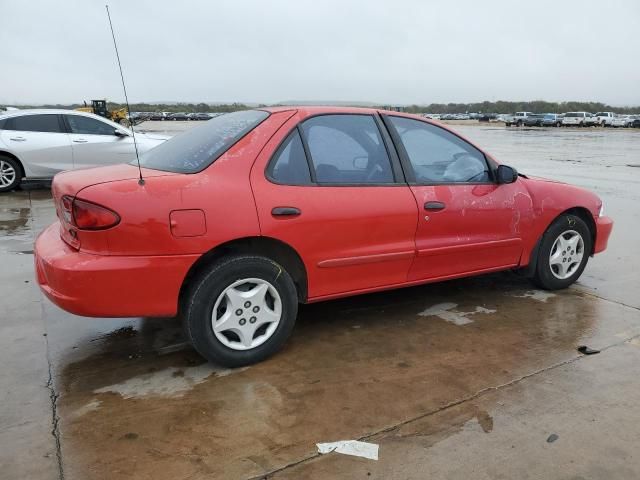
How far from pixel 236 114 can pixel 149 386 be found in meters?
1.95

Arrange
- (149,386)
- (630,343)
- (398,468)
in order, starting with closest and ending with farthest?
(398,468) → (149,386) → (630,343)

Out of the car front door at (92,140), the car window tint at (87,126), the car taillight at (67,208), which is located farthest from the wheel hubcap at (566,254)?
the car window tint at (87,126)

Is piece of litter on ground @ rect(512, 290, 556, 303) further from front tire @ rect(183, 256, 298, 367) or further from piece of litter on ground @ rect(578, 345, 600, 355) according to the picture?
front tire @ rect(183, 256, 298, 367)

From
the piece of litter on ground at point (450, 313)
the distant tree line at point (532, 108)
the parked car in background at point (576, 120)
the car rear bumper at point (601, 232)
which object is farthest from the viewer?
the distant tree line at point (532, 108)

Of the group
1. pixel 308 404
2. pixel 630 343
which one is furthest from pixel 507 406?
pixel 630 343

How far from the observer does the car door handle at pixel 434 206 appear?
12.2 ft

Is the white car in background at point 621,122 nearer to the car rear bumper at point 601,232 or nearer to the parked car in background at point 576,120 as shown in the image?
the parked car in background at point 576,120

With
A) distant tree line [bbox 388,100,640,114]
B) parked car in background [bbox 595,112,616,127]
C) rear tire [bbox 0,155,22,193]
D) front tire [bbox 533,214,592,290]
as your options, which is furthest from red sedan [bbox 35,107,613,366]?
distant tree line [bbox 388,100,640,114]

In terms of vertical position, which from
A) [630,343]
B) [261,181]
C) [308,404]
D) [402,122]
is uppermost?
[402,122]

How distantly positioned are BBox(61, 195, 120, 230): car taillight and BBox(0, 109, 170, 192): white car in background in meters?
7.01

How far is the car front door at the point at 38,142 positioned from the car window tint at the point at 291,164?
25.3 feet

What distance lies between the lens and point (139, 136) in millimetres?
10305

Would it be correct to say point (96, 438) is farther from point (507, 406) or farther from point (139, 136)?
point (139, 136)

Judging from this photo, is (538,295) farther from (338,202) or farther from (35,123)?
(35,123)
